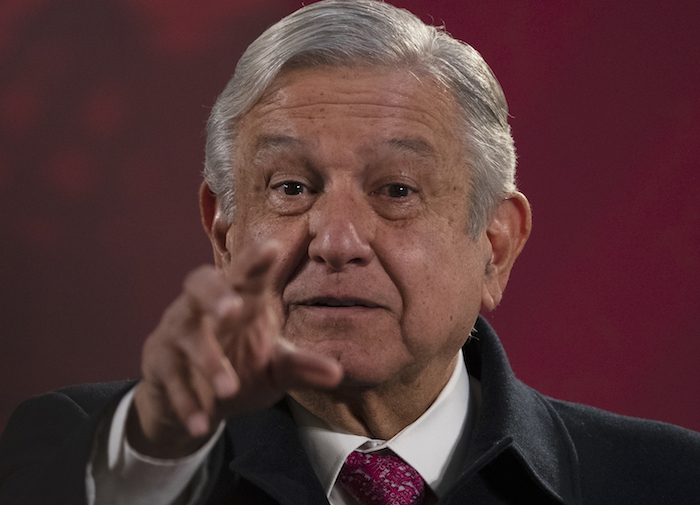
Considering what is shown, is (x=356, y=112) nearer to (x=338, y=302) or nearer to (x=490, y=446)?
(x=338, y=302)

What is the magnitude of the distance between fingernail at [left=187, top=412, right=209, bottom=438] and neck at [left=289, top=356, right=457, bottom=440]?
0.50 meters

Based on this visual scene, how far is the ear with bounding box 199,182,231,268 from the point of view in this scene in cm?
137

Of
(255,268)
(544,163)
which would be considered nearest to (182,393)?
(255,268)

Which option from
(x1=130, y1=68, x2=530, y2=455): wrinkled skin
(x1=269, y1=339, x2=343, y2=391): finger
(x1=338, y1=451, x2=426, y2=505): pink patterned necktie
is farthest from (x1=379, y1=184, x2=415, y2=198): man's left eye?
(x1=269, y1=339, x2=343, y2=391): finger

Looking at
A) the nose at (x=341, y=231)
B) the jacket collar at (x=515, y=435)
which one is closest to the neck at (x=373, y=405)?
the jacket collar at (x=515, y=435)

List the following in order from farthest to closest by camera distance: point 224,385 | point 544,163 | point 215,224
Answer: point 544,163
point 215,224
point 224,385

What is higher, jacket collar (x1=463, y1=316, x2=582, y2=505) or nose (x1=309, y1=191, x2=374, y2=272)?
nose (x1=309, y1=191, x2=374, y2=272)

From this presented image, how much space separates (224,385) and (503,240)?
846mm

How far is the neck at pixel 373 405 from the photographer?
126 cm

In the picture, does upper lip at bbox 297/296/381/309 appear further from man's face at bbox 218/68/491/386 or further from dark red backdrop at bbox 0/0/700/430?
dark red backdrop at bbox 0/0/700/430

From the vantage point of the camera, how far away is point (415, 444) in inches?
50.2

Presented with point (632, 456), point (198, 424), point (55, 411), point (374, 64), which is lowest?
point (632, 456)

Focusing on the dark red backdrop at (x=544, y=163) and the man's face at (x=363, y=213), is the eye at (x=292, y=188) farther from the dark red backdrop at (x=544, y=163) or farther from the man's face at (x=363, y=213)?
the dark red backdrop at (x=544, y=163)

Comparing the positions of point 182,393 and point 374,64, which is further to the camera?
point 374,64
